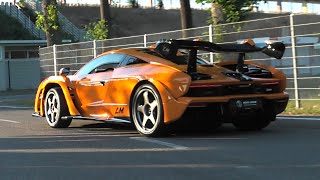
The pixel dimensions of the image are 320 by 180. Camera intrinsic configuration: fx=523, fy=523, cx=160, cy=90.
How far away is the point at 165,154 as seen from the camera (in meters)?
7.20

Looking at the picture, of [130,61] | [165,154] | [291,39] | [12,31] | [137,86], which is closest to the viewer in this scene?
[165,154]

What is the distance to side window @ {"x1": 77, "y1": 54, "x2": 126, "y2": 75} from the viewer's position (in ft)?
31.3

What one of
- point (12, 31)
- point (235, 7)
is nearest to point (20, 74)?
point (12, 31)

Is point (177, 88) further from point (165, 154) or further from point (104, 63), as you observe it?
point (104, 63)

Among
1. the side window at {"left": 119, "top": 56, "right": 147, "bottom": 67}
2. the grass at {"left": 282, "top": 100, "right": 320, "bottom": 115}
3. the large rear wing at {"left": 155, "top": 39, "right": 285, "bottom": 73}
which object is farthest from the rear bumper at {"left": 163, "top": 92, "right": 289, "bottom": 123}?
the grass at {"left": 282, "top": 100, "right": 320, "bottom": 115}

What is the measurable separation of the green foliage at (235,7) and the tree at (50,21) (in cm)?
937

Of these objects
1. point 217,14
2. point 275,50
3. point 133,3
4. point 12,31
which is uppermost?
point 133,3

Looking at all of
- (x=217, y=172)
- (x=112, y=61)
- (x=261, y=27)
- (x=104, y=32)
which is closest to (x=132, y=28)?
(x=104, y=32)

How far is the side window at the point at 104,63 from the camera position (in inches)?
376

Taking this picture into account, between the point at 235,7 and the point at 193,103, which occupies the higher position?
the point at 235,7

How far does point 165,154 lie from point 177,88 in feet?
4.19

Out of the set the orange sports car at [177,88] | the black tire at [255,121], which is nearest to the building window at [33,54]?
the orange sports car at [177,88]

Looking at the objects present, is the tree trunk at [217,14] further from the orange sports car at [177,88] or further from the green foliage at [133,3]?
the green foliage at [133,3]

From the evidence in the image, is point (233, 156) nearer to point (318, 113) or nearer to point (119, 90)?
point (119, 90)
